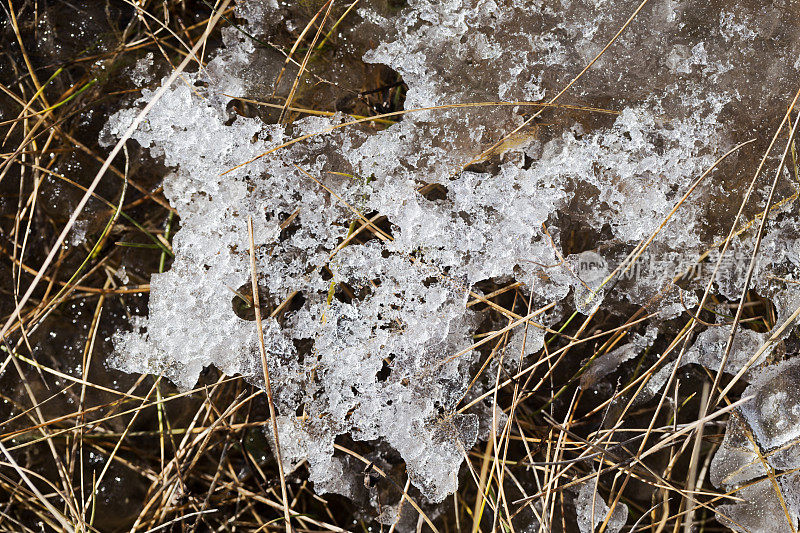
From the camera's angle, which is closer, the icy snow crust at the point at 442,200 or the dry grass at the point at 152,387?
the icy snow crust at the point at 442,200

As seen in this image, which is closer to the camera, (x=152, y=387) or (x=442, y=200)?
(x=442, y=200)

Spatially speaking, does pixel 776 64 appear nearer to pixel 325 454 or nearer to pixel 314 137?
pixel 314 137

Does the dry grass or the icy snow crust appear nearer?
the icy snow crust

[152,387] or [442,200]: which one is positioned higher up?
[442,200]
